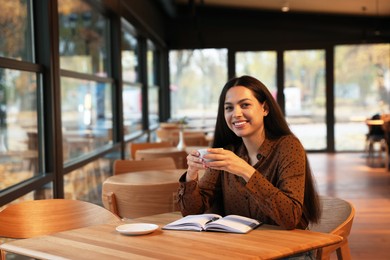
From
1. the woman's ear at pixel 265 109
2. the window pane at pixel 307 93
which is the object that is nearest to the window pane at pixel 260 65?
the window pane at pixel 307 93

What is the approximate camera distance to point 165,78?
12391mm

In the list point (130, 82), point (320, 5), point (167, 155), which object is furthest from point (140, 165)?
point (320, 5)

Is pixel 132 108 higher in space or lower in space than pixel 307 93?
lower

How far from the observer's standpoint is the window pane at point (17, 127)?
347 centimetres

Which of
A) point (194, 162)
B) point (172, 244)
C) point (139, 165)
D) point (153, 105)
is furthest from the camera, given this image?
point (153, 105)

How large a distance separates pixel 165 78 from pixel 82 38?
22.2 feet

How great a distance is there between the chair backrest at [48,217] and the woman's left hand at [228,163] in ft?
1.94

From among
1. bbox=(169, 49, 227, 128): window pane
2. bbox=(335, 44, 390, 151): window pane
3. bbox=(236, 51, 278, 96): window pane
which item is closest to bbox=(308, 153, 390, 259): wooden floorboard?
bbox=(335, 44, 390, 151): window pane

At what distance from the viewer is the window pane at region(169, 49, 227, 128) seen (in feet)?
41.0

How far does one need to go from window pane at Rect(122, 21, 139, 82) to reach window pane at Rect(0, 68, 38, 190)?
12.3 feet

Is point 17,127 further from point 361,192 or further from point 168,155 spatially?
point 361,192

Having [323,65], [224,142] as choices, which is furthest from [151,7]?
[224,142]

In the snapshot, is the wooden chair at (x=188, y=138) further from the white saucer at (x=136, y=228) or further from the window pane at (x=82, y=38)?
the white saucer at (x=136, y=228)

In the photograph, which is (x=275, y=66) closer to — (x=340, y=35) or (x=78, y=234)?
(x=340, y=35)
